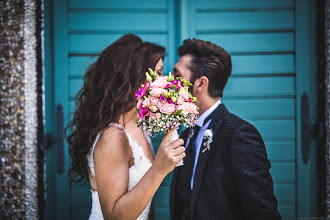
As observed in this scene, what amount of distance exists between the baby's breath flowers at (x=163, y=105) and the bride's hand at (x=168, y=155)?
10 centimetres

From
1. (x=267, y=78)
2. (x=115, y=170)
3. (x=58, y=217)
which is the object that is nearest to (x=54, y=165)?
(x=58, y=217)

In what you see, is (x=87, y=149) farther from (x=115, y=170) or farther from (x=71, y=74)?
(x=71, y=74)

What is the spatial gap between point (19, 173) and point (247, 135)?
209 cm

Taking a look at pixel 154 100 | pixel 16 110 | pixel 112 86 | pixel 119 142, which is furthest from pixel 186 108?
pixel 16 110

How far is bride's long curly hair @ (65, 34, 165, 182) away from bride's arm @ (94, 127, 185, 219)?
162 mm

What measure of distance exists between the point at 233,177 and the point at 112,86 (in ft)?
3.60

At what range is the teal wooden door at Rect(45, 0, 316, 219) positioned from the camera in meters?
2.32

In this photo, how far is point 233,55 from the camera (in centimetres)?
234

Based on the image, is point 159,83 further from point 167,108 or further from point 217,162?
point 217,162

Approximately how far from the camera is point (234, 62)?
2.34 meters

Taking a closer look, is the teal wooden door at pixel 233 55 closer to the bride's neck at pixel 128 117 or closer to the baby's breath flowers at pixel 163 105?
the bride's neck at pixel 128 117

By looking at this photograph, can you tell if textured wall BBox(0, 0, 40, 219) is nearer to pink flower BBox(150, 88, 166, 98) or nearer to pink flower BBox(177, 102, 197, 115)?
pink flower BBox(150, 88, 166, 98)

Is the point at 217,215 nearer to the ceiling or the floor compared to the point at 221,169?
nearer to the floor

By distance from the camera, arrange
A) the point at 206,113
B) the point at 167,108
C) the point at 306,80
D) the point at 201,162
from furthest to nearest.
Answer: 1. the point at 306,80
2. the point at 206,113
3. the point at 201,162
4. the point at 167,108
